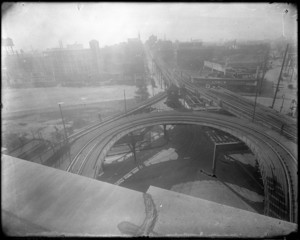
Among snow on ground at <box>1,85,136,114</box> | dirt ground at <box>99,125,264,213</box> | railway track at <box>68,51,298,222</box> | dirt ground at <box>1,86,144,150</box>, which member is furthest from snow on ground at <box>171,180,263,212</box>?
snow on ground at <box>1,85,136,114</box>

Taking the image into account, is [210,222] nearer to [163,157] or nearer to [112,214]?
[112,214]

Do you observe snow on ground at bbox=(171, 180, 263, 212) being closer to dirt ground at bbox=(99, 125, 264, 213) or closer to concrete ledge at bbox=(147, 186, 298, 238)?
dirt ground at bbox=(99, 125, 264, 213)

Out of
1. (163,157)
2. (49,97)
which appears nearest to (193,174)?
(163,157)

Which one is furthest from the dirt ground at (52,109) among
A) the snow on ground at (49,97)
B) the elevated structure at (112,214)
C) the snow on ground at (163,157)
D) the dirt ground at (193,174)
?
the elevated structure at (112,214)

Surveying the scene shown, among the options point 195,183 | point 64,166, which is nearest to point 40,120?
point 64,166

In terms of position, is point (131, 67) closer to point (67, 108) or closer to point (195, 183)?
point (67, 108)
